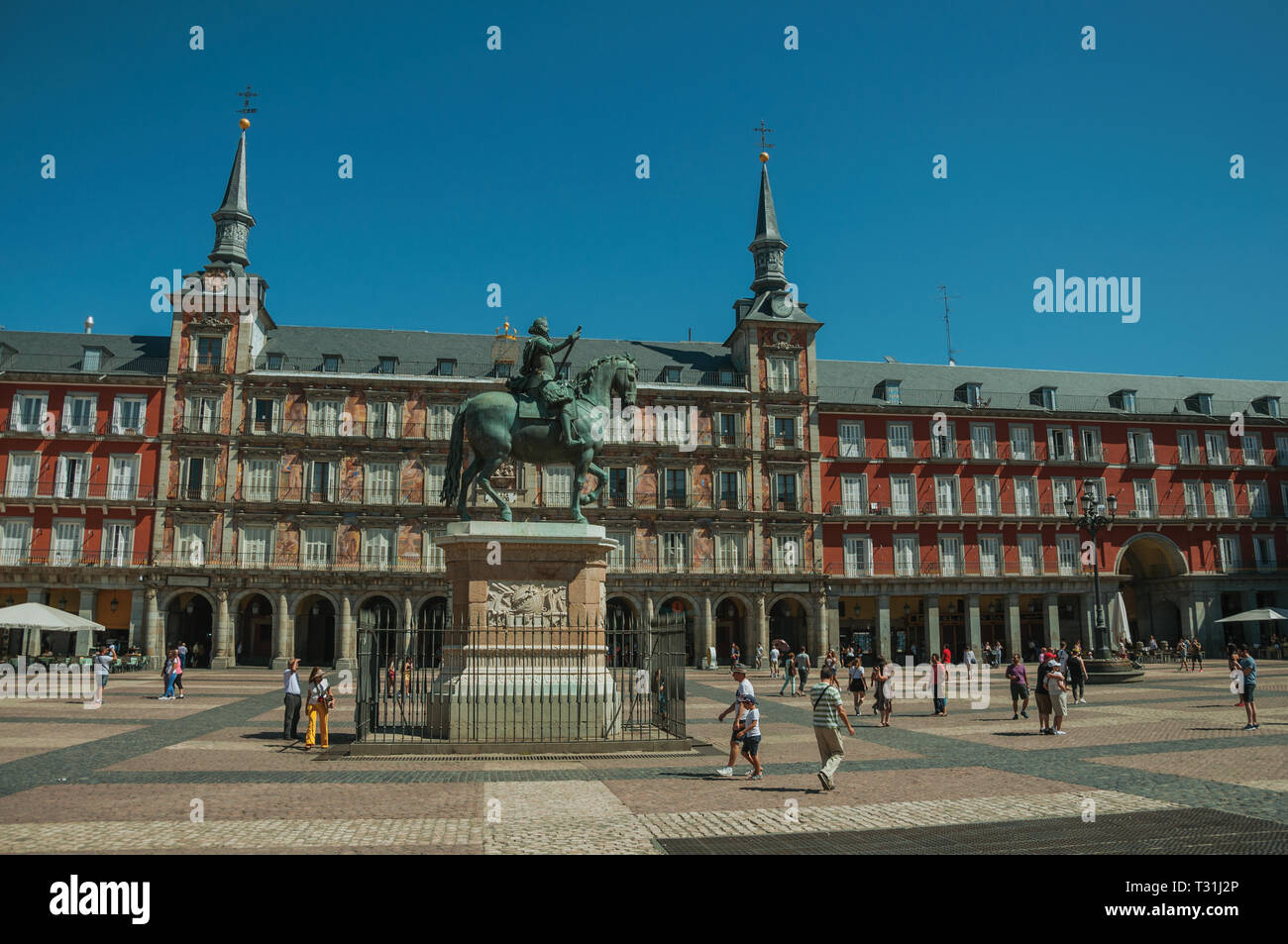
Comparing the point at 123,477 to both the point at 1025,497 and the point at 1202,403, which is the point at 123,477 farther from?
the point at 1202,403

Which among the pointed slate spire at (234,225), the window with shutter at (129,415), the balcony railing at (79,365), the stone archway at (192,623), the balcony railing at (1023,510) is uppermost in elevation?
the pointed slate spire at (234,225)

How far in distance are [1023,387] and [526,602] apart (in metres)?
48.0

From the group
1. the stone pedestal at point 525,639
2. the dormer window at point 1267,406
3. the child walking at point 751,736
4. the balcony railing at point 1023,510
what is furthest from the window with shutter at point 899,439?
the child walking at point 751,736

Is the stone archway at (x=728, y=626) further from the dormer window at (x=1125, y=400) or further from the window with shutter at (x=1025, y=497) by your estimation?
the dormer window at (x=1125, y=400)

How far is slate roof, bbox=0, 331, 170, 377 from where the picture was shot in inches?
1799

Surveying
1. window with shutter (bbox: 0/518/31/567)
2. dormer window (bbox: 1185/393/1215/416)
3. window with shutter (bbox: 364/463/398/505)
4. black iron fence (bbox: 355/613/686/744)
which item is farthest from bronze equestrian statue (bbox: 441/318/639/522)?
dormer window (bbox: 1185/393/1215/416)

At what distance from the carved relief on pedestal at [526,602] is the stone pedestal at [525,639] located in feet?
0.05

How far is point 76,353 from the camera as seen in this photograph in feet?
155

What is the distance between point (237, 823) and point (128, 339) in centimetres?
4788

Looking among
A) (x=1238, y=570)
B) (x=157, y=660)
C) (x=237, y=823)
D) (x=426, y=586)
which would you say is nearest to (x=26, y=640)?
(x=157, y=660)

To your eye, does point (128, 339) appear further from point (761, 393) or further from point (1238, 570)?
point (1238, 570)

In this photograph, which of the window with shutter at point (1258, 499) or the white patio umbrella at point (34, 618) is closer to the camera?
the white patio umbrella at point (34, 618)

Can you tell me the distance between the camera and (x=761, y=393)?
161 ft

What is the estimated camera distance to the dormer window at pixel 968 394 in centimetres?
5175
